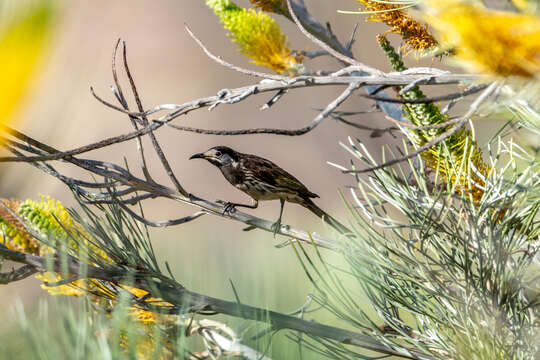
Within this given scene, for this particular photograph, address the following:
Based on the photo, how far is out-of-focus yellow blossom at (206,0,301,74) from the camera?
2.47ft

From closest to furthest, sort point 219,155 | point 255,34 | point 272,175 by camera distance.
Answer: point 255,34 < point 272,175 < point 219,155

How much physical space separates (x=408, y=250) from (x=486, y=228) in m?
0.09

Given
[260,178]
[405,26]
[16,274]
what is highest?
[405,26]

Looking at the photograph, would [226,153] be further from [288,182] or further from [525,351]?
[525,351]

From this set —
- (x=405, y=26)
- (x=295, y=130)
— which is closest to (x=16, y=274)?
(x=295, y=130)

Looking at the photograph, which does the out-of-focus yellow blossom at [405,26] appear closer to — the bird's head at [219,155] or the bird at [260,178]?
the bird at [260,178]

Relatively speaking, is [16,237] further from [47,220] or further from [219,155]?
[219,155]

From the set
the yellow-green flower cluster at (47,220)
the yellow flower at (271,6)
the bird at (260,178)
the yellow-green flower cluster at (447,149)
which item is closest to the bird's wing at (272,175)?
the bird at (260,178)

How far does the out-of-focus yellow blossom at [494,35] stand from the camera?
25 centimetres

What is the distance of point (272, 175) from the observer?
1851 mm

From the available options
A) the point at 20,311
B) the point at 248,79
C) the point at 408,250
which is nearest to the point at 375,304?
the point at 408,250

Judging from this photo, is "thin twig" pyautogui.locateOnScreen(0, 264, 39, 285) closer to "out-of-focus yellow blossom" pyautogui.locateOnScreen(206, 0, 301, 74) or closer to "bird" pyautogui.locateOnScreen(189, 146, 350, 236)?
"out-of-focus yellow blossom" pyautogui.locateOnScreen(206, 0, 301, 74)

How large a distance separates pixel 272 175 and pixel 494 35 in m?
1.60

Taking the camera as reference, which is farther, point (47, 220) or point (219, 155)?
point (219, 155)
